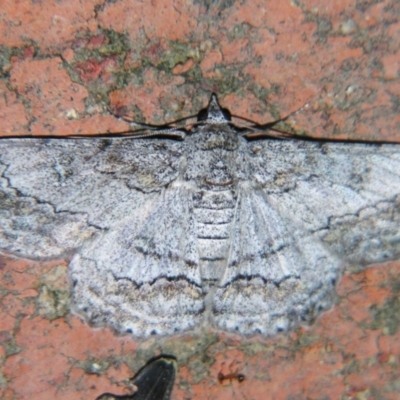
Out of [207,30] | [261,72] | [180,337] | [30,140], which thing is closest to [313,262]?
[180,337]

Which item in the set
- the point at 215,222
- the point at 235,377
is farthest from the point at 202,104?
the point at 235,377

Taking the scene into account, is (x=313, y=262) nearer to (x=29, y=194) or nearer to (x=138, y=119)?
(x=138, y=119)

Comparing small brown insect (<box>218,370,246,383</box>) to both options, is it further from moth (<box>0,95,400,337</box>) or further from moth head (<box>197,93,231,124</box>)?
moth head (<box>197,93,231,124</box>)

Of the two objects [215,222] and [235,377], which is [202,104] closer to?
[215,222]

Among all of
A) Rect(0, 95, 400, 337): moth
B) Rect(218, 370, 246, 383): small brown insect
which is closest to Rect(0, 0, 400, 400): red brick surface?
Rect(218, 370, 246, 383): small brown insect

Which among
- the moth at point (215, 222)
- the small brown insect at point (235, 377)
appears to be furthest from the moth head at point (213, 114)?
the small brown insect at point (235, 377)

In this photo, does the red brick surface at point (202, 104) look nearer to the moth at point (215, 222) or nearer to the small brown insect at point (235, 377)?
the small brown insect at point (235, 377)
